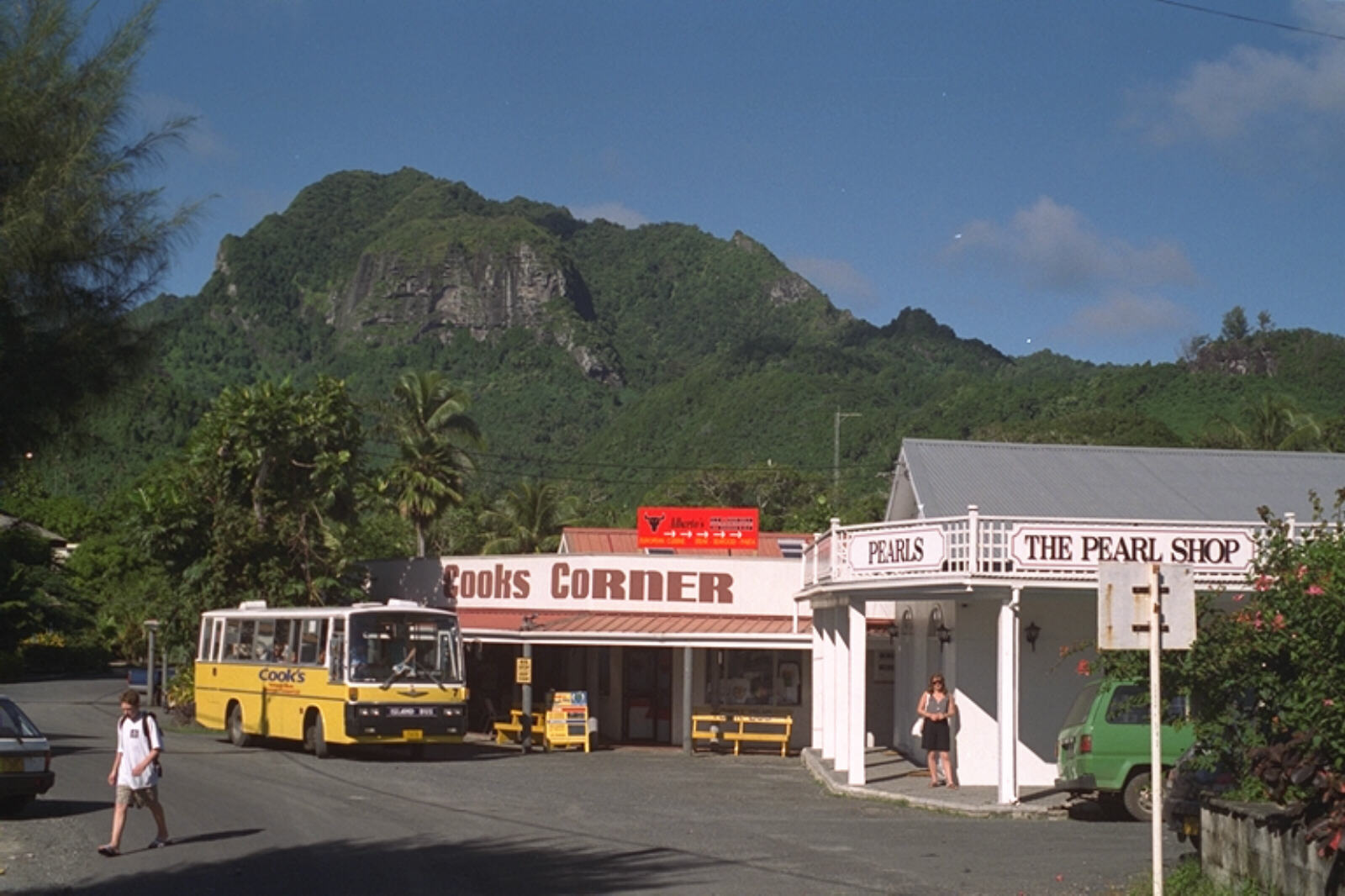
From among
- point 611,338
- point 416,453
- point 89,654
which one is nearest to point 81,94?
point 416,453

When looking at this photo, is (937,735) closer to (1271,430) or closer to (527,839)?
(527,839)

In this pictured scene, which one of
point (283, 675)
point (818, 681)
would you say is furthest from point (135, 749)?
point (818, 681)

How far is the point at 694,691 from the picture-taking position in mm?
33688

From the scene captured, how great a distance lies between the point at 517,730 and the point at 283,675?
229 inches

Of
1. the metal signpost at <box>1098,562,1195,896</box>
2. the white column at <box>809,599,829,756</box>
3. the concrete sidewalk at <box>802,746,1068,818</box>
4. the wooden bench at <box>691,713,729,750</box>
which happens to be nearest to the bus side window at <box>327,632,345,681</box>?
the wooden bench at <box>691,713,729,750</box>

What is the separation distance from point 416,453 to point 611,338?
142 metres

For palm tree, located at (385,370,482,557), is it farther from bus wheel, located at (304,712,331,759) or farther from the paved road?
the paved road

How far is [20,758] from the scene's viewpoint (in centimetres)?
1756

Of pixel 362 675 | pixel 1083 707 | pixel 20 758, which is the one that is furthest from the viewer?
pixel 362 675

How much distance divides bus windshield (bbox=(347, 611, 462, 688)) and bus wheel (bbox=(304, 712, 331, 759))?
1.48 meters

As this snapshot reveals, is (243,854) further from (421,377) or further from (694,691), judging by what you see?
(421,377)

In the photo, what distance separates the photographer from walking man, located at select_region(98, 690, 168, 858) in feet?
49.8

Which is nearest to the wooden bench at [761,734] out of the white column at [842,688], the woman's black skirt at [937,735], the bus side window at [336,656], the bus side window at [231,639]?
the white column at [842,688]

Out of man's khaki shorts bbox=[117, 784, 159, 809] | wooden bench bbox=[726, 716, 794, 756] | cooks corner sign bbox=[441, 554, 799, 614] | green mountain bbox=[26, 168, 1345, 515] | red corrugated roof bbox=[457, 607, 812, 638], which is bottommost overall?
wooden bench bbox=[726, 716, 794, 756]
